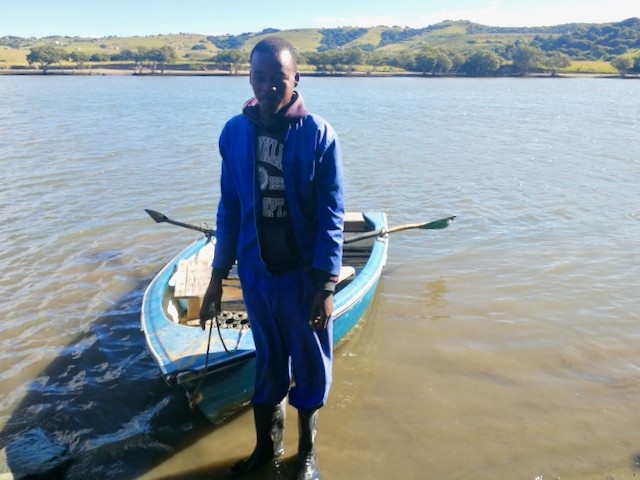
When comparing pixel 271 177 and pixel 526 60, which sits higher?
pixel 526 60

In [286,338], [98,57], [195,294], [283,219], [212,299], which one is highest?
[98,57]

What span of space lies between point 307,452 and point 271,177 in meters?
2.17

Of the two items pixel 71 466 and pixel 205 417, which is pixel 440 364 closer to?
pixel 205 417

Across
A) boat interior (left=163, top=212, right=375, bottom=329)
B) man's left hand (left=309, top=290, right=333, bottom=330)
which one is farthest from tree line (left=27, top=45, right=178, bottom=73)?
man's left hand (left=309, top=290, right=333, bottom=330)

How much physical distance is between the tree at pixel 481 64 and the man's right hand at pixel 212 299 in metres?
120

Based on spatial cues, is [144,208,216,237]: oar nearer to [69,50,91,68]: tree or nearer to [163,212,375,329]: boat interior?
[163,212,375,329]: boat interior

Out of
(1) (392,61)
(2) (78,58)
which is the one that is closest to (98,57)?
(2) (78,58)

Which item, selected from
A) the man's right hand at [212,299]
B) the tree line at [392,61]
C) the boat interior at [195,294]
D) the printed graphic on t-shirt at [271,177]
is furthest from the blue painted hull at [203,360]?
the tree line at [392,61]

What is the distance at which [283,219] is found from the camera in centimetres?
301

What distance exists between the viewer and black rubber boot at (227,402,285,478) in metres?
3.75

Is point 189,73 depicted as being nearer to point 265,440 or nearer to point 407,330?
point 407,330

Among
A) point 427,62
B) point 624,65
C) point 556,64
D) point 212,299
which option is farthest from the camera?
point 427,62

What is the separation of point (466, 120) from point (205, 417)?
92.4 feet

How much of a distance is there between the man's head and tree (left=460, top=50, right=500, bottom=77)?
120075 millimetres
